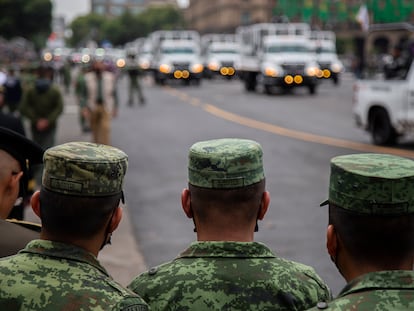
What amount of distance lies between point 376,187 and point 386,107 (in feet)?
44.0

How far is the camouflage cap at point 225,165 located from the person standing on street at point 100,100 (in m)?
10.8

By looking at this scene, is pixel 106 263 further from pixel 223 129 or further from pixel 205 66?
pixel 205 66

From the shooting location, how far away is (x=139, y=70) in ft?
93.7

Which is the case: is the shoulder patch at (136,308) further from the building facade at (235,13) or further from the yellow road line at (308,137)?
the building facade at (235,13)

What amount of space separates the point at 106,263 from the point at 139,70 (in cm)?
2131

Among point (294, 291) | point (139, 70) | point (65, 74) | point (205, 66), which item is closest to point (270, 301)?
point (294, 291)

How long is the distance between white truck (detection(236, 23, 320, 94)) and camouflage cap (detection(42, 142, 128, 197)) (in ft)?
103

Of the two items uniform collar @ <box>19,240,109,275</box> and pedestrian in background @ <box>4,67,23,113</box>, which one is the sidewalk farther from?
pedestrian in background @ <box>4,67,23,113</box>

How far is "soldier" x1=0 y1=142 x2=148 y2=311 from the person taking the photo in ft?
8.18

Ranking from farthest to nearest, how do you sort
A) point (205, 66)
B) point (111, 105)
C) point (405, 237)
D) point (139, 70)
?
1. point (205, 66)
2. point (139, 70)
3. point (111, 105)
4. point (405, 237)

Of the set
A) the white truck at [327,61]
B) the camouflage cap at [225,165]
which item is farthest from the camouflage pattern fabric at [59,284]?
the white truck at [327,61]

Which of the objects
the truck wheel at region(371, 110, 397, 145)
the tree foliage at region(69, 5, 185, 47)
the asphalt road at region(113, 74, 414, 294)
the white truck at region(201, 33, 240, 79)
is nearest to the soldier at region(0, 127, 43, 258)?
the asphalt road at region(113, 74, 414, 294)

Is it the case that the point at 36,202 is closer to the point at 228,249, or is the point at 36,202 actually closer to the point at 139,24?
the point at 228,249

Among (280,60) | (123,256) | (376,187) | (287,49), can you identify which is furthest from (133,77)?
(376,187)
